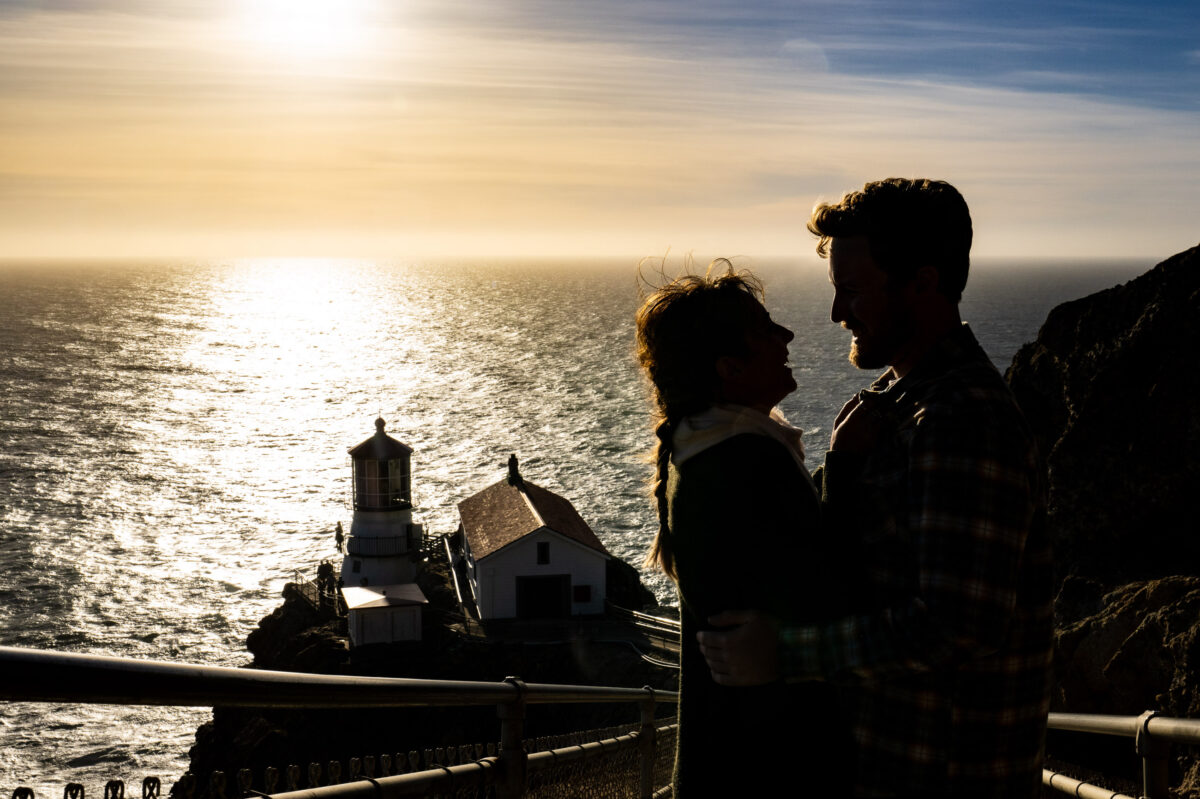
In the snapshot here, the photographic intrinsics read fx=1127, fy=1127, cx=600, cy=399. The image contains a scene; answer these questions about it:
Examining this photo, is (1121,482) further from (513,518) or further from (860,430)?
(513,518)

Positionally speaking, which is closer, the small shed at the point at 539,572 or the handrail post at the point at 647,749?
the handrail post at the point at 647,749

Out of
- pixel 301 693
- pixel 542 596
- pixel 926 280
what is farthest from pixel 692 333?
pixel 542 596

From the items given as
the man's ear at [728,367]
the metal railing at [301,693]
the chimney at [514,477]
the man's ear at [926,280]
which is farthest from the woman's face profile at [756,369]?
the chimney at [514,477]

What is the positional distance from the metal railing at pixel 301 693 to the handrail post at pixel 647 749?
1.65 metres

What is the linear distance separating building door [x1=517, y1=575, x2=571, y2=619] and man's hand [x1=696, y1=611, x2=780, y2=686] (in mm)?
31642

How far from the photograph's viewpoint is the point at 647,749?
23.6ft

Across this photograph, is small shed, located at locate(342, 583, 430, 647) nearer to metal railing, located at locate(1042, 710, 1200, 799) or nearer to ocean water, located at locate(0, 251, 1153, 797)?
ocean water, located at locate(0, 251, 1153, 797)

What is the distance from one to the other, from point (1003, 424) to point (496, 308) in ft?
652

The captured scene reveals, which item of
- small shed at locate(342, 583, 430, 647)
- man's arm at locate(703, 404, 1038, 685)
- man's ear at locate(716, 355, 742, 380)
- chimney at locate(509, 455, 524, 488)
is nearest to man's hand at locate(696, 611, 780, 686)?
man's arm at locate(703, 404, 1038, 685)

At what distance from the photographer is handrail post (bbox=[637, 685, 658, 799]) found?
713cm

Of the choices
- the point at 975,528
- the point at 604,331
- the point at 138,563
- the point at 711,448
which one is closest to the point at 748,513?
the point at 711,448

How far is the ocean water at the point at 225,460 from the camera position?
125ft

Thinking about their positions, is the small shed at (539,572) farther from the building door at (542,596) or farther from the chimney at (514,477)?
the chimney at (514,477)

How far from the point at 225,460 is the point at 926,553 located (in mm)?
75478
